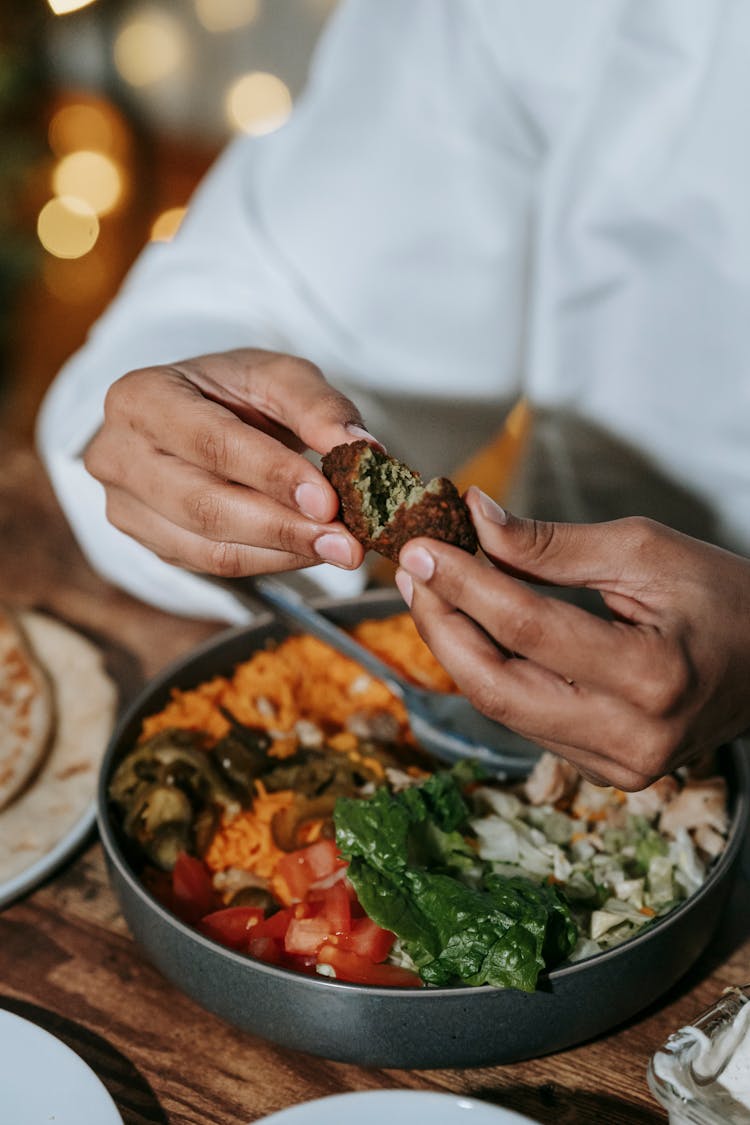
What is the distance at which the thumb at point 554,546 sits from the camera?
1116 mm

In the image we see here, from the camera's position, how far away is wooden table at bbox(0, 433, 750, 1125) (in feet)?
3.86

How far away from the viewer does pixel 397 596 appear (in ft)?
5.88

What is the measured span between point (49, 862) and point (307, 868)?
379 millimetres

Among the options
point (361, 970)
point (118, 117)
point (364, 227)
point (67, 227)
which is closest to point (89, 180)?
point (67, 227)

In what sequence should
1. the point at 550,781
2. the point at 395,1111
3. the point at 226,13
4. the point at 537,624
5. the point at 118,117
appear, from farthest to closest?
the point at 118,117
the point at 226,13
the point at 550,781
the point at 537,624
the point at 395,1111

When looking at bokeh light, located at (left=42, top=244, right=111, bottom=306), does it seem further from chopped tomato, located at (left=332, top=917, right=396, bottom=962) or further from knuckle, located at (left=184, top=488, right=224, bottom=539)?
chopped tomato, located at (left=332, top=917, right=396, bottom=962)

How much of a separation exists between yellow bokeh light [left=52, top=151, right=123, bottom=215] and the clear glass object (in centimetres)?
606

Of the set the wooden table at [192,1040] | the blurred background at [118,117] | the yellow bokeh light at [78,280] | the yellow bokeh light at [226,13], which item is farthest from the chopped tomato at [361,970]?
the yellow bokeh light at [226,13]

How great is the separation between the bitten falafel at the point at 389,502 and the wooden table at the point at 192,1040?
1.92 ft

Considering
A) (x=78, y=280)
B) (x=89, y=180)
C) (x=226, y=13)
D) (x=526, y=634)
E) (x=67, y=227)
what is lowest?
(x=78, y=280)

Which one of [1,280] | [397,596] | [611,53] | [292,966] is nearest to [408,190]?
[611,53]

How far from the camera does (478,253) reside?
222cm

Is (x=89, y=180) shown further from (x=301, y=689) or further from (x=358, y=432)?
(x=358, y=432)

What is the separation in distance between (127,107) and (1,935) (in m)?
7.58
